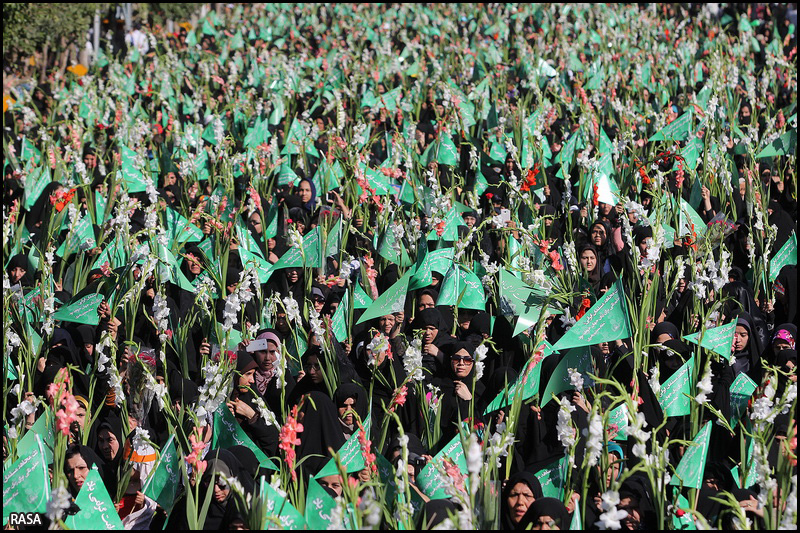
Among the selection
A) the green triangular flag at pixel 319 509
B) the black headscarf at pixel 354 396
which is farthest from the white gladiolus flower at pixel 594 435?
the black headscarf at pixel 354 396

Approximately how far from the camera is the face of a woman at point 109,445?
4.54 m

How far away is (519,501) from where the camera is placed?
3783mm

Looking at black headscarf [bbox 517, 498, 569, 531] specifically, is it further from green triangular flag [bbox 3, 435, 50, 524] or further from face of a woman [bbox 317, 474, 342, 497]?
green triangular flag [bbox 3, 435, 50, 524]

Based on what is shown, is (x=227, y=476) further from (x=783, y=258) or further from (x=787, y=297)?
(x=783, y=258)

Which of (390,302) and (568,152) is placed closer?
(390,302)

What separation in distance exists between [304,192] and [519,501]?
16.6ft

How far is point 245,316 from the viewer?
5848 millimetres

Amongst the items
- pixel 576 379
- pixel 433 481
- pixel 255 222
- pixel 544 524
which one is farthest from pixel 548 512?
pixel 255 222

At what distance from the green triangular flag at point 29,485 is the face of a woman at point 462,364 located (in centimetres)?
209

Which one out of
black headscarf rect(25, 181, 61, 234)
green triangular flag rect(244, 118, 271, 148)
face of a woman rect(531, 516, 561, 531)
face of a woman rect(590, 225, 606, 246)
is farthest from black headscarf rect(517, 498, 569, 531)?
green triangular flag rect(244, 118, 271, 148)

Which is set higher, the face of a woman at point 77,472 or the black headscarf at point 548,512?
the black headscarf at point 548,512

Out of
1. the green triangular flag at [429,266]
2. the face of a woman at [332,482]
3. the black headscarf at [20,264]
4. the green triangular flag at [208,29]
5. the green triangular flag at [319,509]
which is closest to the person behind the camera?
the green triangular flag at [319,509]

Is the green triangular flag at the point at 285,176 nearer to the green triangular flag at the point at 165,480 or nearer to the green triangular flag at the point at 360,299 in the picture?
the green triangular flag at the point at 360,299

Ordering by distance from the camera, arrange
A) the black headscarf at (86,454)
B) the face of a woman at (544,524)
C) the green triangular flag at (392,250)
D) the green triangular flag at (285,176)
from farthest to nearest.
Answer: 1. the green triangular flag at (285,176)
2. the green triangular flag at (392,250)
3. the black headscarf at (86,454)
4. the face of a woman at (544,524)
